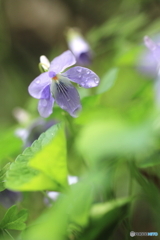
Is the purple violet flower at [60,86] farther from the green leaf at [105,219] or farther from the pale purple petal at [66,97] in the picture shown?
the green leaf at [105,219]

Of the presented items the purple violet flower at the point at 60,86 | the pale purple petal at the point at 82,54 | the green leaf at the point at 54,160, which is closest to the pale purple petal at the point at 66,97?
the purple violet flower at the point at 60,86

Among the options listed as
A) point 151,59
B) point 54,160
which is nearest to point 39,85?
point 54,160

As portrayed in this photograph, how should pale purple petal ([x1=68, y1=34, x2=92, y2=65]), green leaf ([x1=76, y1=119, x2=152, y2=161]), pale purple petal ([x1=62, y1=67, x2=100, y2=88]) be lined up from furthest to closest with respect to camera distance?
1. pale purple petal ([x1=68, y1=34, x2=92, y2=65])
2. pale purple petal ([x1=62, y1=67, x2=100, y2=88])
3. green leaf ([x1=76, y1=119, x2=152, y2=161])

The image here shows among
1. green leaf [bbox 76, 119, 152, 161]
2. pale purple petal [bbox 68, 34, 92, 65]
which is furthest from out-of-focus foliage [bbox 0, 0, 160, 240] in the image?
pale purple petal [bbox 68, 34, 92, 65]

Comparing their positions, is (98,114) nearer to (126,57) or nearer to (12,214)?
(12,214)

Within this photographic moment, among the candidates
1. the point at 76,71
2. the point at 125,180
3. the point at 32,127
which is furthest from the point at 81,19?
the point at 76,71

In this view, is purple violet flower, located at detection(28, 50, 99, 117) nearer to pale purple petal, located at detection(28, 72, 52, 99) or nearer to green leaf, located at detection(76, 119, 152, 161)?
pale purple petal, located at detection(28, 72, 52, 99)
